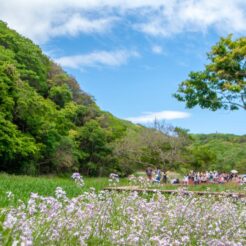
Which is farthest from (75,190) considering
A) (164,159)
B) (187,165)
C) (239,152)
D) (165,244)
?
(239,152)

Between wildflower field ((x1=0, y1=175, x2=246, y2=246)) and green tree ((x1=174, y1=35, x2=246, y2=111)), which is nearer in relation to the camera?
wildflower field ((x1=0, y1=175, x2=246, y2=246))

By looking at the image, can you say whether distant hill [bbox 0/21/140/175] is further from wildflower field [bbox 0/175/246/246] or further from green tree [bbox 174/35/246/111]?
wildflower field [bbox 0/175/246/246]

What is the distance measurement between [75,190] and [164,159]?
16.1 meters

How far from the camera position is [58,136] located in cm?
3350

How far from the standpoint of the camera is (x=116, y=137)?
41531mm

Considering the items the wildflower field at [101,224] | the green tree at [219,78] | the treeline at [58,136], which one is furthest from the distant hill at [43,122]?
the wildflower field at [101,224]

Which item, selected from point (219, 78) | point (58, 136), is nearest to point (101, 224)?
point (219, 78)

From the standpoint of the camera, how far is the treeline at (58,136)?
29.5 meters

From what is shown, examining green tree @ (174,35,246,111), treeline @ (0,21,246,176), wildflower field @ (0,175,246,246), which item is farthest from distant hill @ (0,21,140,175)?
wildflower field @ (0,175,246,246)

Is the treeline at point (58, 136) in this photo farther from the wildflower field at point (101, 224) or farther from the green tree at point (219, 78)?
the wildflower field at point (101, 224)

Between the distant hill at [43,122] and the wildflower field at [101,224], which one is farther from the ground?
the distant hill at [43,122]

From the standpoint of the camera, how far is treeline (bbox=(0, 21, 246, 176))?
96.7 ft

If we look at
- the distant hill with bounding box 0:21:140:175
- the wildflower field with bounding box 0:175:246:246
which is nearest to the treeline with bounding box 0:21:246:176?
the distant hill with bounding box 0:21:140:175

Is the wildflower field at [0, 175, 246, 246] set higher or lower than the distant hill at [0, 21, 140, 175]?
lower
